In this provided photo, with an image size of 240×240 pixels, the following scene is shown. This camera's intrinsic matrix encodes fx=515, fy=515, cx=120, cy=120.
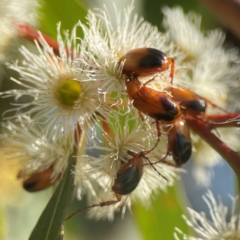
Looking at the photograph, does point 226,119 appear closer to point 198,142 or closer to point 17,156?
point 198,142

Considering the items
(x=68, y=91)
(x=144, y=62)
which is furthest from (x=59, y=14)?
(x=144, y=62)

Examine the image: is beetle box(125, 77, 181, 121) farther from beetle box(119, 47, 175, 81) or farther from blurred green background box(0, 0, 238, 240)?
blurred green background box(0, 0, 238, 240)

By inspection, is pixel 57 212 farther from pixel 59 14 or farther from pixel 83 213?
pixel 59 14

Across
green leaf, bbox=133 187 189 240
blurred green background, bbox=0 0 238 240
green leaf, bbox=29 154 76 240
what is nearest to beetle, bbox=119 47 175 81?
green leaf, bbox=29 154 76 240

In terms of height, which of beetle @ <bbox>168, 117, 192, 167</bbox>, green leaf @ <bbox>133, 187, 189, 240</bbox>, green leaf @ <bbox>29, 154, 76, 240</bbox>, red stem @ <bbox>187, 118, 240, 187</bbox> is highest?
red stem @ <bbox>187, 118, 240, 187</bbox>

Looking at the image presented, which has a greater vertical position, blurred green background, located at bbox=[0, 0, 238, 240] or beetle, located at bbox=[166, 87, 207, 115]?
beetle, located at bbox=[166, 87, 207, 115]

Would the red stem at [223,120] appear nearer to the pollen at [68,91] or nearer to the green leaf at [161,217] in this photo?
the pollen at [68,91]
